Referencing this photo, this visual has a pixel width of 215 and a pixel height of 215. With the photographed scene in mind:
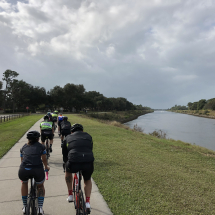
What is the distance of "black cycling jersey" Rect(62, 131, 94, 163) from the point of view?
2814 millimetres

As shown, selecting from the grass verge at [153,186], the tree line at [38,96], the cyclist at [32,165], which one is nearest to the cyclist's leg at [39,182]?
the cyclist at [32,165]

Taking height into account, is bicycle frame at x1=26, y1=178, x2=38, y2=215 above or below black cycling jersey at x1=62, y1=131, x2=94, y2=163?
below

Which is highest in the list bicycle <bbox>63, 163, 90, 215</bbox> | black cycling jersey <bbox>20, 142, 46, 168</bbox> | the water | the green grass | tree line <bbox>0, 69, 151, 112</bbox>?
tree line <bbox>0, 69, 151, 112</bbox>

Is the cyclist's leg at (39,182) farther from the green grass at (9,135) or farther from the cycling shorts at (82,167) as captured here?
the green grass at (9,135)

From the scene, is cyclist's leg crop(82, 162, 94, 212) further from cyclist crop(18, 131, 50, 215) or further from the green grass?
the green grass

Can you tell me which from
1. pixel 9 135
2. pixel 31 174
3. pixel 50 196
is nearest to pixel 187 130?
pixel 9 135

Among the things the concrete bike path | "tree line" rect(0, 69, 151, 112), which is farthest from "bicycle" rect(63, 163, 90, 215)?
"tree line" rect(0, 69, 151, 112)

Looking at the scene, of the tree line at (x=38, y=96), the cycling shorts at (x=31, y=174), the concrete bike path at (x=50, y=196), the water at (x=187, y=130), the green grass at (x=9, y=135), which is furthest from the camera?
the tree line at (x=38, y=96)

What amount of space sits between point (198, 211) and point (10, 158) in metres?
6.94

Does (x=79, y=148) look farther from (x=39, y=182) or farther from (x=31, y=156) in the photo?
(x=39, y=182)

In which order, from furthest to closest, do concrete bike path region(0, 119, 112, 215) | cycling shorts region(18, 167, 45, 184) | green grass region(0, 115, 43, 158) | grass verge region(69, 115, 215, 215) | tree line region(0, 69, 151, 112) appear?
tree line region(0, 69, 151, 112), green grass region(0, 115, 43, 158), grass verge region(69, 115, 215, 215), concrete bike path region(0, 119, 112, 215), cycling shorts region(18, 167, 45, 184)

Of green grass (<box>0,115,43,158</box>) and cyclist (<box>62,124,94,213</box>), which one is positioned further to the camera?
green grass (<box>0,115,43,158</box>)

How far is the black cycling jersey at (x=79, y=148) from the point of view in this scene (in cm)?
281

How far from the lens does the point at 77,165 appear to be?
2842 mm
